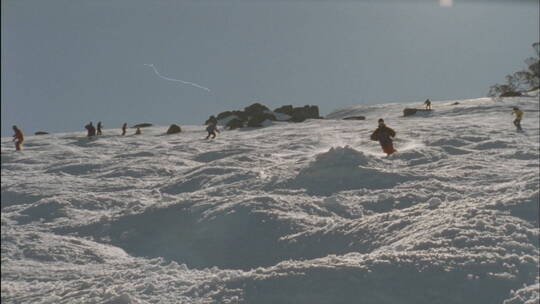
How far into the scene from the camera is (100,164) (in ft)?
49.3

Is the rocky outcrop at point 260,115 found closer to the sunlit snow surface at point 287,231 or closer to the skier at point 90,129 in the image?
the skier at point 90,129

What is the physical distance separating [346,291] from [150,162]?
37.4 ft

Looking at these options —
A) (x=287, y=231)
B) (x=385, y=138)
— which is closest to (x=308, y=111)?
(x=385, y=138)

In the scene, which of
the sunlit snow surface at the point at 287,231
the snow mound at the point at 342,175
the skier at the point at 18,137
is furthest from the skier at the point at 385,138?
the skier at the point at 18,137

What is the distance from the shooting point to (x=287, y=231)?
657cm

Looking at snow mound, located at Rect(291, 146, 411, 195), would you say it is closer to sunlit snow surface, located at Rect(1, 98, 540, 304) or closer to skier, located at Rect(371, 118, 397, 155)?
sunlit snow surface, located at Rect(1, 98, 540, 304)

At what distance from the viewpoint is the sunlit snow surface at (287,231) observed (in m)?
4.50

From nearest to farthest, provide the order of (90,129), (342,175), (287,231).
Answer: (287,231), (342,175), (90,129)

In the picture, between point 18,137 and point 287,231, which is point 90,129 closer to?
point 18,137

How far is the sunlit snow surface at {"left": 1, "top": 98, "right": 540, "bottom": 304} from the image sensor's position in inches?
177

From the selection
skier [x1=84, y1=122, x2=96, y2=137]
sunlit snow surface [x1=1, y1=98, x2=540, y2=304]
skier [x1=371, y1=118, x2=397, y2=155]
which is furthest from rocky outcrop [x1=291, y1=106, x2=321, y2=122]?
sunlit snow surface [x1=1, y1=98, x2=540, y2=304]

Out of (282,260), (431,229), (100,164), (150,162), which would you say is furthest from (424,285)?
(100,164)

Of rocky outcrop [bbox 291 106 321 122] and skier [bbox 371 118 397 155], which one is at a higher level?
Answer: rocky outcrop [bbox 291 106 321 122]

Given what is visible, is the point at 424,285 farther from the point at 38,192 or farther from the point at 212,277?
the point at 38,192
